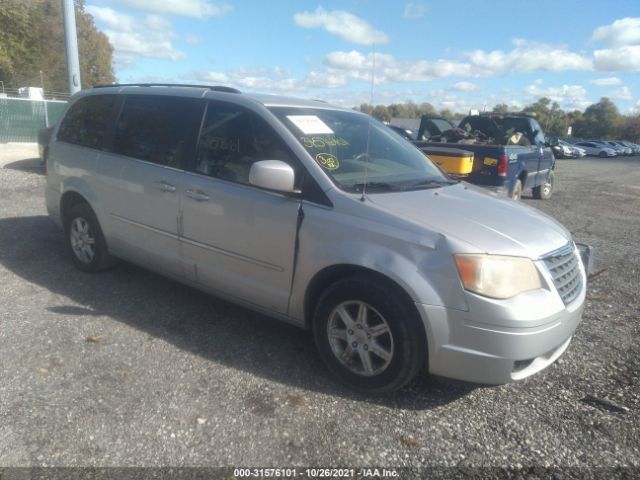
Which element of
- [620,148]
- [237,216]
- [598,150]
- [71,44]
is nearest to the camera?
[237,216]

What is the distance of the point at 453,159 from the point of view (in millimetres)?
8148

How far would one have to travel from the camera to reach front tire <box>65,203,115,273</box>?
4871mm

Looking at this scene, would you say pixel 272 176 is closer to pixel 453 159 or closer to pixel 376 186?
pixel 376 186

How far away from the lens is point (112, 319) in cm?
409

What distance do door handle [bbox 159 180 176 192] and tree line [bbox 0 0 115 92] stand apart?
34.9 metres

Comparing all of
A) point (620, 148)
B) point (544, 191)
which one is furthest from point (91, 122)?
point (620, 148)

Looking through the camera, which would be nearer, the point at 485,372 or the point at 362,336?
the point at 485,372

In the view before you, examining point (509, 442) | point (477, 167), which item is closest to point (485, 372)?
point (509, 442)

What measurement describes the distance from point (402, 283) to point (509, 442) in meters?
1.06

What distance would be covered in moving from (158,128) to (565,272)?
3.34m

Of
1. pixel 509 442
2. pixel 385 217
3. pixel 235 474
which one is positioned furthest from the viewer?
pixel 385 217

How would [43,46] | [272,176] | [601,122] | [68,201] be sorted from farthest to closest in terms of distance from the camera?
[601,122], [43,46], [68,201], [272,176]

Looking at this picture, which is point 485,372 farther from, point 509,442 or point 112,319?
point 112,319

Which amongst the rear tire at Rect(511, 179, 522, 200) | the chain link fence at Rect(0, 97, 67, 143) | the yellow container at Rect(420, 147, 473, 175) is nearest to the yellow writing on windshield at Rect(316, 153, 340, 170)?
the yellow container at Rect(420, 147, 473, 175)
